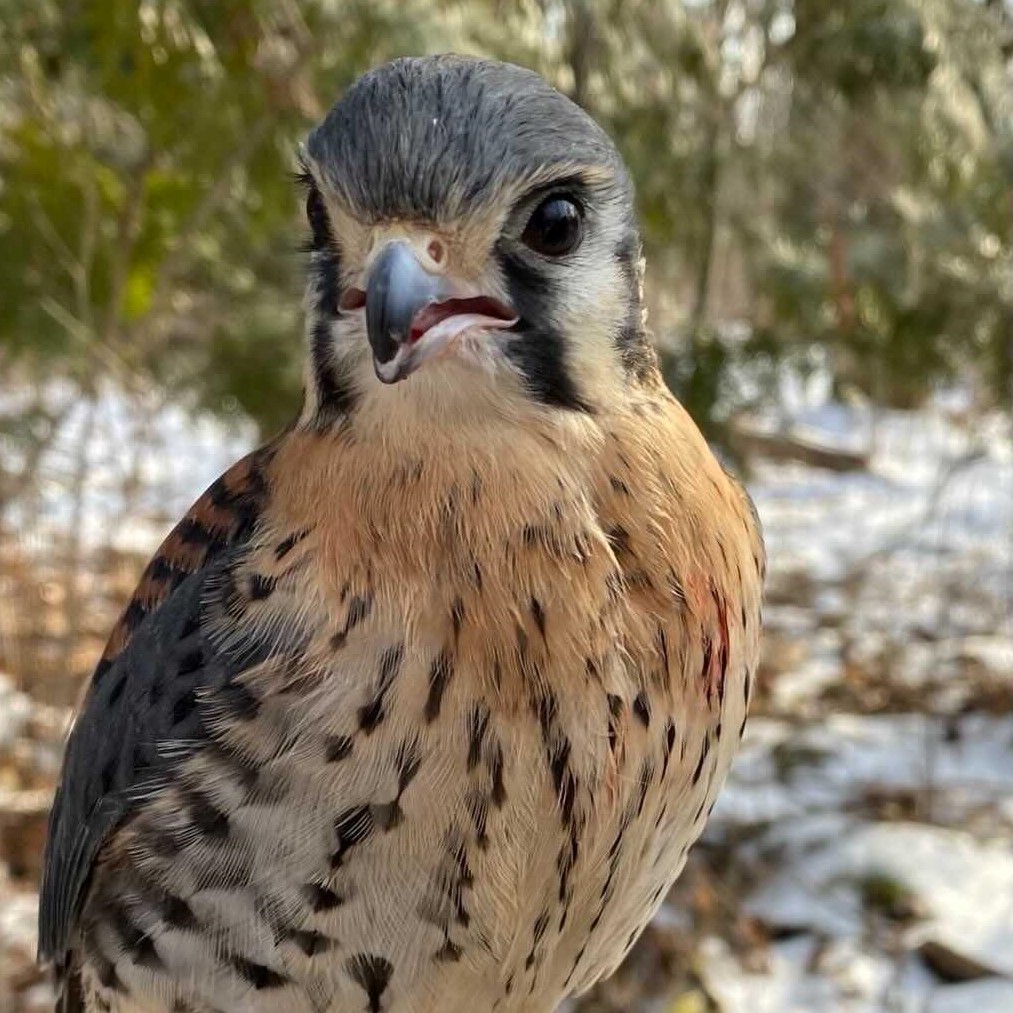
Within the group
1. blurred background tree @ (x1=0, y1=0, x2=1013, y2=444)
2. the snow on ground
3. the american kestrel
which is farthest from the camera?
the snow on ground

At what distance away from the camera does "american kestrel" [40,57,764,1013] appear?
4.22 ft

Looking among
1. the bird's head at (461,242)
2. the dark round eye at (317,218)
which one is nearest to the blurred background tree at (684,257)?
the dark round eye at (317,218)

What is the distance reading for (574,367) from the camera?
136 centimetres

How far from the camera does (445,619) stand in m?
1.33

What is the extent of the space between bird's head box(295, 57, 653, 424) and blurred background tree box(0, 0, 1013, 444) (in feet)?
3.23

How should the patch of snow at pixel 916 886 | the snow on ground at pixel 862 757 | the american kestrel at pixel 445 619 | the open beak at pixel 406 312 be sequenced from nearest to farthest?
the open beak at pixel 406 312, the american kestrel at pixel 445 619, the snow on ground at pixel 862 757, the patch of snow at pixel 916 886

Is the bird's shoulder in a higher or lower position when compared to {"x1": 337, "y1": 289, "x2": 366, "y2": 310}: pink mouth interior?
lower

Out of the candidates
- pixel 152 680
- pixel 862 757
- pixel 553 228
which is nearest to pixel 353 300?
pixel 553 228

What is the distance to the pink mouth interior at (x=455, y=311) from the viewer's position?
1203 millimetres

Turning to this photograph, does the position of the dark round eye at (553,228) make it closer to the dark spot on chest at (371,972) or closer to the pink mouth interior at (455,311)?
the pink mouth interior at (455,311)

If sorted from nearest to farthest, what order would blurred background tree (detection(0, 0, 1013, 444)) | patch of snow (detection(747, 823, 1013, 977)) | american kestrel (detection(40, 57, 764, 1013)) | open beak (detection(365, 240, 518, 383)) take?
open beak (detection(365, 240, 518, 383)), american kestrel (detection(40, 57, 764, 1013)), blurred background tree (detection(0, 0, 1013, 444)), patch of snow (detection(747, 823, 1013, 977))

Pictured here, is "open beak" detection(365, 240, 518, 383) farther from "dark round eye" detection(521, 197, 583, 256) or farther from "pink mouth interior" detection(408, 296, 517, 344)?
"dark round eye" detection(521, 197, 583, 256)

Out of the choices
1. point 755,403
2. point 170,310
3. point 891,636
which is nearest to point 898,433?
point 891,636

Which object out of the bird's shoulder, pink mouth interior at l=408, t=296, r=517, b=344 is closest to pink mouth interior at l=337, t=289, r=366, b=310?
pink mouth interior at l=408, t=296, r=517, b=344
